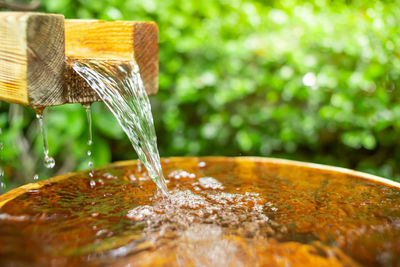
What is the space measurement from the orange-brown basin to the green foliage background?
1.38m

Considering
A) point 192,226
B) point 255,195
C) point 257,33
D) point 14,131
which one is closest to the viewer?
point 192,226

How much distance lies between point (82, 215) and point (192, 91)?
6.37 ft

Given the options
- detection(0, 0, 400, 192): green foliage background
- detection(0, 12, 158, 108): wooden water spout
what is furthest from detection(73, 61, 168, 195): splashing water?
detection(0, 0, 400, 192): green foliage background

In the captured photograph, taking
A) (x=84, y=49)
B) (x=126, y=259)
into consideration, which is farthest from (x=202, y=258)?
(x=84, y=49)

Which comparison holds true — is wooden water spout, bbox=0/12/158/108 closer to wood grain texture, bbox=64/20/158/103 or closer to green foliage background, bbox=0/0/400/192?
wood grain texture, bbox=64/20/158/103

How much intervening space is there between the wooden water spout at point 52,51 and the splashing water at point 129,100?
0.14 feet

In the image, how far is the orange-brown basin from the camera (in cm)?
87

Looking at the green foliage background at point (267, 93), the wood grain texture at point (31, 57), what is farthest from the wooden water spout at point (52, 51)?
the green foliage background at point (267, 93)

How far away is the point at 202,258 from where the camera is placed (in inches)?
33.8

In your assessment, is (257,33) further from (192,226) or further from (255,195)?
(192,226)

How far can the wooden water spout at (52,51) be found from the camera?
1.10 metres

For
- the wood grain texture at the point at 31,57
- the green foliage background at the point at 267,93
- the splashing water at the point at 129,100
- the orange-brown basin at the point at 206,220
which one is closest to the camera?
the orange-brown basin at the point at 206,220

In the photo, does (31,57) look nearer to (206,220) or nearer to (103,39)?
(103,39)

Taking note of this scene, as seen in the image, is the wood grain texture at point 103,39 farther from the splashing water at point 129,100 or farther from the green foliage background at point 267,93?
the green foliage background at point 267,93
